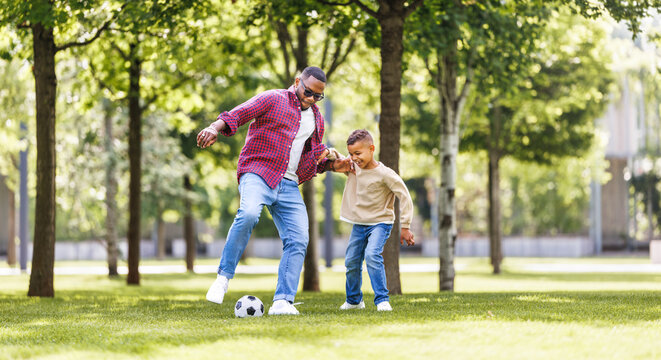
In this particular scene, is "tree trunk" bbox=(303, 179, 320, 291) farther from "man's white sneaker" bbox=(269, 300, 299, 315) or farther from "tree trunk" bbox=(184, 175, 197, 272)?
"tree trunk" bbox=(184, 175, 197, 272)

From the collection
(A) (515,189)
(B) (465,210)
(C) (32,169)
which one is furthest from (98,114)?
(B) (465,210)

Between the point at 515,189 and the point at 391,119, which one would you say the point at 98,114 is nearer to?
the point at 391,119

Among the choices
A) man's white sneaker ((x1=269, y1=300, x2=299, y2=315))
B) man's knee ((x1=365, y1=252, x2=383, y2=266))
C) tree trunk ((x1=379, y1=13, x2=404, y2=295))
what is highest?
tree trunk ((x1=379, y1=13, x2=404, y2=295))

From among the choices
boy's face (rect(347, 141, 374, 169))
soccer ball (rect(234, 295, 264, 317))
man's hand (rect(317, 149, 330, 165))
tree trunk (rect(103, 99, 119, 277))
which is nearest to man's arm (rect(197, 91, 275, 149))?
man's hand (rect(317, 149, 330, 165))

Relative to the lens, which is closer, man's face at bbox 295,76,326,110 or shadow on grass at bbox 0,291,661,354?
shadow on grass at bbox 0,291,661,354

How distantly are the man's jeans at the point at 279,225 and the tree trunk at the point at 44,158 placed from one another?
5.97m

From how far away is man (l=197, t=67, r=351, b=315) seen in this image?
6926 mm

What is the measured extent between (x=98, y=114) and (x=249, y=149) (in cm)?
2025

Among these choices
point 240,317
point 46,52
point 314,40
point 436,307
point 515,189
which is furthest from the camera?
point 515,189

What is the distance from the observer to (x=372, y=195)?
25.2 ft

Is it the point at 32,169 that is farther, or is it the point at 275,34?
the point at 32,169

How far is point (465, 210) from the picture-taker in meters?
61.7

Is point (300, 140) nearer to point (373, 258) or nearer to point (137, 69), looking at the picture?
point (373, 258)

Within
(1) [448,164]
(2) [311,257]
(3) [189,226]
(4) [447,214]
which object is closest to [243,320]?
(4) [447,214]
